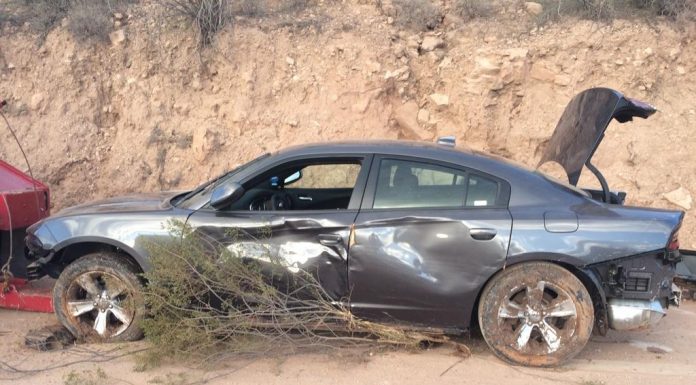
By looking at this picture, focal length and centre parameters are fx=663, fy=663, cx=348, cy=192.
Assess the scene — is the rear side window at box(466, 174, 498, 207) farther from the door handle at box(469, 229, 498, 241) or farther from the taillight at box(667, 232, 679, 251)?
the taillight at box(667, 232, 679, 251)

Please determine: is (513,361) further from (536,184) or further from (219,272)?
(219,272)

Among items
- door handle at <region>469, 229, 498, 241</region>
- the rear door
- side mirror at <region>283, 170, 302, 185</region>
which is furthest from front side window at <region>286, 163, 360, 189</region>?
door handle at <region>469, 229, 498, 241</region>

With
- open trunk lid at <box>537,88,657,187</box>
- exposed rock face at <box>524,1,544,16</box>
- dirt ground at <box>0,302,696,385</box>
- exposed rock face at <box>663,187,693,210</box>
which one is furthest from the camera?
exposed rock face at <box>524,1,544,16</box>

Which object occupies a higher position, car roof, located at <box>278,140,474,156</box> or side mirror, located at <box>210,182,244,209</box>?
car roof, located at <box>278,140,474,156</box>

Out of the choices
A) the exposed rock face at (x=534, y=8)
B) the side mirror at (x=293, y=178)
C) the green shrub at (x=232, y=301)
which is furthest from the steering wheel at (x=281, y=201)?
the exposed rock face at (x=534, y=8)

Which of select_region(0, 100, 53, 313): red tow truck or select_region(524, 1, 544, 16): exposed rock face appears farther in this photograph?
select_region(524, 1, 544, 16): exposed rock face

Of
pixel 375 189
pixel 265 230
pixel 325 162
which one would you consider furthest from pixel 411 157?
pixel 265 230

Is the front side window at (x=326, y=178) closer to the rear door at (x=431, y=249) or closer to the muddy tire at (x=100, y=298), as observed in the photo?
the rear door at (x=431, y=249)

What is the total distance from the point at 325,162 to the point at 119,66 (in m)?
6.14

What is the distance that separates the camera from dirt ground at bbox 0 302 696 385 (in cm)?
449

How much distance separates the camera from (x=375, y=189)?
16.1 feet

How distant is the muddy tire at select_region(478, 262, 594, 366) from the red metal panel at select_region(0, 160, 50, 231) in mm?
3976

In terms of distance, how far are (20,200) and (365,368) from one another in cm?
338

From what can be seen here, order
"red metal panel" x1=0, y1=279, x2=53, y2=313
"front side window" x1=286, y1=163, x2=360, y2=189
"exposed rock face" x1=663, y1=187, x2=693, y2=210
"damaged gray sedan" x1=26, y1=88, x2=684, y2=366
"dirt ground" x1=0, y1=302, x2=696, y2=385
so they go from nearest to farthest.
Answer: "dirt ground" x1=0, y1=302, x2=696, y2=385
"damaged gray sedan" x1=26, y1=88, x2=684, y2=366
"red metal panel" x1=0, y1=279, x2=53, y2=313
"front side window" x1=286, y1=163, x2=360, y2=189
"exposed rock face" x1=663, y1=187, x2=693, y2=210
